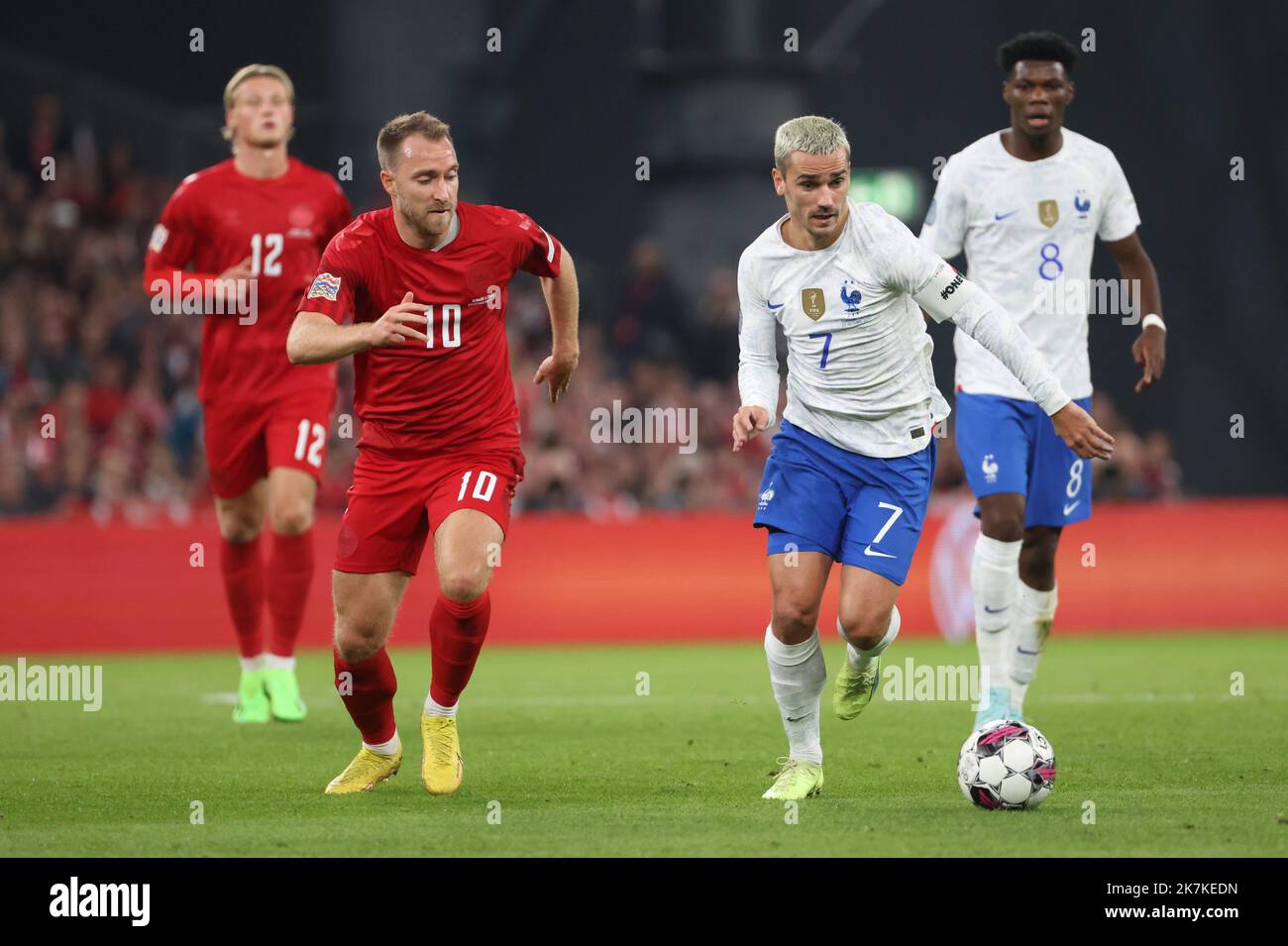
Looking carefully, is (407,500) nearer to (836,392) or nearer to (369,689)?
(369,689)

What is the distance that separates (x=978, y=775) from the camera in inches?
245

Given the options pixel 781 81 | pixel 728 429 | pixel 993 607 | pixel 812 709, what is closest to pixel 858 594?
pixel 812 709

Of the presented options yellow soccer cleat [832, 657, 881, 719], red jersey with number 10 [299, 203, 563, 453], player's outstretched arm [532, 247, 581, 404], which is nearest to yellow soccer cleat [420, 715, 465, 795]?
red jersey with number 10 [299, 203, 563, 453]

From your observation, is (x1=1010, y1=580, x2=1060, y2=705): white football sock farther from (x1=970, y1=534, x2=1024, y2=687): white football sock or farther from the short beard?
the short beard

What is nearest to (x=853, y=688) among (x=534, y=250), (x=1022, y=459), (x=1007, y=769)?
(x=1007, y=769)

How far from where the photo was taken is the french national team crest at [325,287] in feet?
21.9

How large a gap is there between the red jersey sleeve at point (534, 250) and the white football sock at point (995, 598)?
81.4 inches

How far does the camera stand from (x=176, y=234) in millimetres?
9414

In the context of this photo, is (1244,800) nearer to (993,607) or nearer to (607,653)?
(993,607)

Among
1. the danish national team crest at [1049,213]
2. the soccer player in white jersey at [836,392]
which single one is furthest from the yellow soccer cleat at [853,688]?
the danish national team crest at [1049,213]

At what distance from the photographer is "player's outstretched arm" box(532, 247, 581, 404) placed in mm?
7246

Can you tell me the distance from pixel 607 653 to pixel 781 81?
6.93 meters

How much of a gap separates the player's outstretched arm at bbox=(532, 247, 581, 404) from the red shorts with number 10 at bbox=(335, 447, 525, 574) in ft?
1.49

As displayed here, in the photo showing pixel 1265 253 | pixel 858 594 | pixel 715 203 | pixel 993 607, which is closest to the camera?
pixel 858 594
